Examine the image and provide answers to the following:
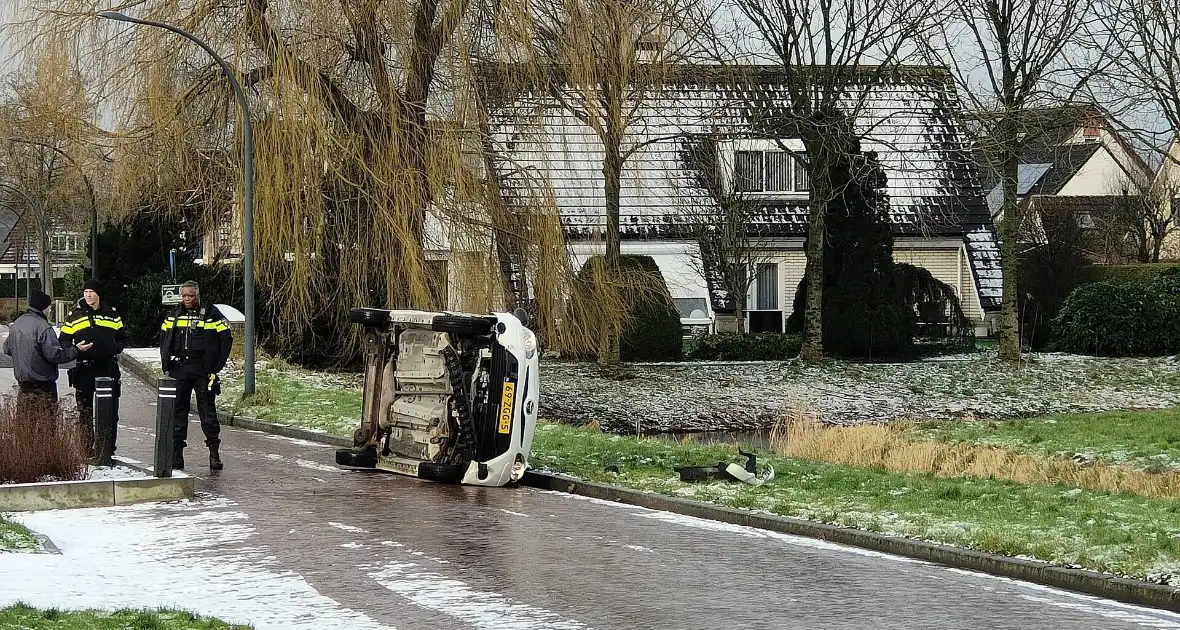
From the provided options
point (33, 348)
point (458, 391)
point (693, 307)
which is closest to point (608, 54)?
point (458, 391)

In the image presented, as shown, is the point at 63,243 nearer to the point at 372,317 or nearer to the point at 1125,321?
the point at 1125,321

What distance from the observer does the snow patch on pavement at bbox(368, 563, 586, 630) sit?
8.21m

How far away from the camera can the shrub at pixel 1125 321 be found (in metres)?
36.1

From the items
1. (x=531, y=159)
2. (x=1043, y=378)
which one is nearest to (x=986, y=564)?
(x=531, y=159)

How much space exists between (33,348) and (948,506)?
9.19m

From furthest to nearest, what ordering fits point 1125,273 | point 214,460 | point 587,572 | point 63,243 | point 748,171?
point 63,243 < point 748,171 < point 1125,273 < point 214,460 < point 587,572

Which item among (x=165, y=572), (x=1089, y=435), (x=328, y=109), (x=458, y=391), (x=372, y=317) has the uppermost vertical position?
(x=328, y=109)

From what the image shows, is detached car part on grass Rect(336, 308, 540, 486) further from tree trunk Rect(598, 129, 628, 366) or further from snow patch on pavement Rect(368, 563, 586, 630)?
tree trunk Rect(598, 129, 628, 366)

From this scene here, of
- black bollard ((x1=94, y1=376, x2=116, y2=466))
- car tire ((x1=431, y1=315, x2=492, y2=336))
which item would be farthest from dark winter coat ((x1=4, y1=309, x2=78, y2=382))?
car tire ((x1=431, y1=315, x2=492, y2=336))

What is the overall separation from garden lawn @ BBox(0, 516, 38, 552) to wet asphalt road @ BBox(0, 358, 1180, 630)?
144 cm

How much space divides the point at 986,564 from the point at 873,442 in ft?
34.1

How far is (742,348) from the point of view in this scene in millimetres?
35750

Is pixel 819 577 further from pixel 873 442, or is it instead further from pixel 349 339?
pixel 349 339

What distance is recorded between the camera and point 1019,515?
12.0m
